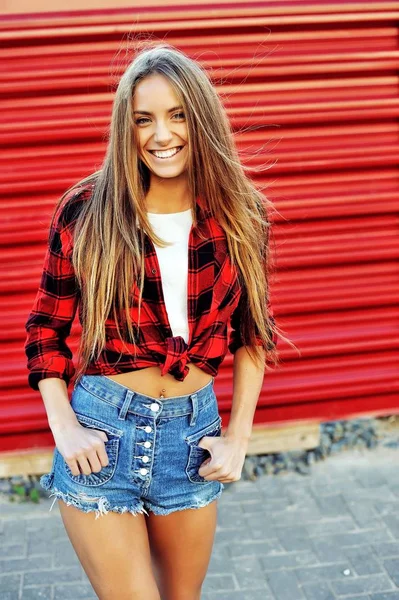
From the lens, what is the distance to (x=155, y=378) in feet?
7.54

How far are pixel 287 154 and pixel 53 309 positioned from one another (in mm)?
2673

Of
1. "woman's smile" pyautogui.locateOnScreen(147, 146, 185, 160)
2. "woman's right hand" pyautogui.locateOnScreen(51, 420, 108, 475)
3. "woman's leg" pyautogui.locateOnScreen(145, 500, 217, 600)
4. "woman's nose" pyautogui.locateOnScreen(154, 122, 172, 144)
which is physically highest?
"woman's nose" pyautogui.locateOnScreen(154, 122, 172, 144)

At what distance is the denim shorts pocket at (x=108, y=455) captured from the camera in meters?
2.24

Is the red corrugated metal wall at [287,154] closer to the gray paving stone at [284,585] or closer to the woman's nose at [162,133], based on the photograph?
the gray paving stone at [284,585]

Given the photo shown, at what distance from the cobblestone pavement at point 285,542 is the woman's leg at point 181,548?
4.03ft

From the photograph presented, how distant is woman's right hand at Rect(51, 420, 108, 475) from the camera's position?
7.16ft

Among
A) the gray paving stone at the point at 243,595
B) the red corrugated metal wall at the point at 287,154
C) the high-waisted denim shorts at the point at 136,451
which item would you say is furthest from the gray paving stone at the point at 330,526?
the high-waisted denim shorts at the point at 136,451

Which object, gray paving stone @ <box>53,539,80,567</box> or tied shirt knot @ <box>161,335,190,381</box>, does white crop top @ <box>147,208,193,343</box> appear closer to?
tied shirt knot @ <box>161,335,190,381</box>

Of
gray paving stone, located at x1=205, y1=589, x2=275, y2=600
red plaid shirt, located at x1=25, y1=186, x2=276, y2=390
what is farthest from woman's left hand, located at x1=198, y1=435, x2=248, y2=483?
gray paving stone, located at x1=205, y1=589, x2=275, y2=600

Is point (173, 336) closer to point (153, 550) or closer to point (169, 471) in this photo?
point (169, 471)

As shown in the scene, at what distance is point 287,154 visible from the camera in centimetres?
465

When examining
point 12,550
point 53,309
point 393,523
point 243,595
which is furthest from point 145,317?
point 393,523

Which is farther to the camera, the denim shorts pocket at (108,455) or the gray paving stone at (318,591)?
the gray paving stone at (318,591)

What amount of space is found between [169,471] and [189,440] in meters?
0.11
